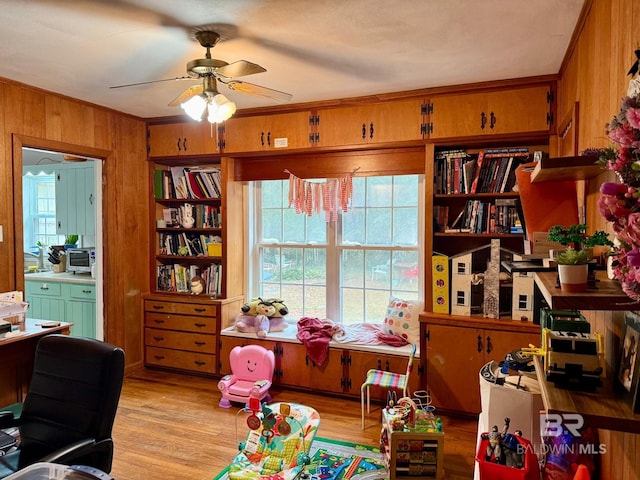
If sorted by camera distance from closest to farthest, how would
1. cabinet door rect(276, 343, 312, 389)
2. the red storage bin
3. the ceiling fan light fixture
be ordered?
the red storage bin
the ceiling fan light fixture
cabinet door rect(276, 343, 312, 389)

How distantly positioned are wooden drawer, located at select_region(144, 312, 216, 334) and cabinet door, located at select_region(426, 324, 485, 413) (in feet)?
6.65

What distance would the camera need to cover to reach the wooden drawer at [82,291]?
462cm

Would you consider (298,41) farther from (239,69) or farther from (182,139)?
(182,139)

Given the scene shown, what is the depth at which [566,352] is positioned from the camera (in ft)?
3.85

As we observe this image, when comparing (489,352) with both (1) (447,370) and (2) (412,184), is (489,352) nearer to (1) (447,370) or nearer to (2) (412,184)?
(1) (447,370)

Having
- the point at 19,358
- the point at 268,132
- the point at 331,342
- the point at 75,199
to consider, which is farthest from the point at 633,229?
the point at 75,199

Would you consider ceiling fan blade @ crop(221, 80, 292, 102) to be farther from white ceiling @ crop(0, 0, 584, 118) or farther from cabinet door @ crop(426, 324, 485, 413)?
cabinet door @ crop(426, 324, 485, 413)

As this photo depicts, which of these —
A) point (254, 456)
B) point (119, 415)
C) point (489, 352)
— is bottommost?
point (119, 415)

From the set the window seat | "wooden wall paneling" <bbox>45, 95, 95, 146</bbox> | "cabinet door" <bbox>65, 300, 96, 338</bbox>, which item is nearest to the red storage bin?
the window seat

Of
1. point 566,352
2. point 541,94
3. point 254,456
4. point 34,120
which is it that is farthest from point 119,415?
point 541,94

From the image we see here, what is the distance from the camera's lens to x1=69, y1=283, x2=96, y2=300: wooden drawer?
462 cm

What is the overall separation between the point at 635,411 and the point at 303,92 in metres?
3.04

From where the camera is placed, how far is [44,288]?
495 centimetres

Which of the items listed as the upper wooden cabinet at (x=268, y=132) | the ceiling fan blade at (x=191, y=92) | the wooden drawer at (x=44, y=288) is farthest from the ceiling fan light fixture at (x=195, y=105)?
the wooden drawer at (x=44, y=288)
